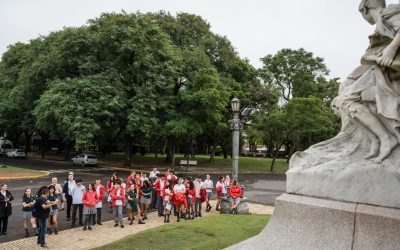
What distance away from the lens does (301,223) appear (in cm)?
486

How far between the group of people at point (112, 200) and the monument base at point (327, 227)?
25.1 ft

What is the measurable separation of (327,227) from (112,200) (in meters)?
10.1

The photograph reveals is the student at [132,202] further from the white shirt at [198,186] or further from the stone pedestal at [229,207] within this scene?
the stone pedestal at [229,207]

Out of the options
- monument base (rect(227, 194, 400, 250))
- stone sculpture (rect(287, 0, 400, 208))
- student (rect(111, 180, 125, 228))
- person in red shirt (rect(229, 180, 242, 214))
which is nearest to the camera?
monument base (rect(227, 194, 400, 250))

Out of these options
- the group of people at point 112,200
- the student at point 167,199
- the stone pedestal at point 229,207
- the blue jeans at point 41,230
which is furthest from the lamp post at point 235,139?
the blue jeans at point 41,230

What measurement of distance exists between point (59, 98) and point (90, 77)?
3007mm

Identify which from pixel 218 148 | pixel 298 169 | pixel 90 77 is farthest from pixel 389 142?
pixel 218 148

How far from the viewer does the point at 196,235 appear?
10.4 metres

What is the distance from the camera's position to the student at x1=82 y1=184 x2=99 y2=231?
12414mm

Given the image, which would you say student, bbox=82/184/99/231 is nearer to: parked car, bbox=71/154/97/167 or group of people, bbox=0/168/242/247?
group of people, bbox=0/168/242/247

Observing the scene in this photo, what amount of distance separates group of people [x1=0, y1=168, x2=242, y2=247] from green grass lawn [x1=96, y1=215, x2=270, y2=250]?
201 cm

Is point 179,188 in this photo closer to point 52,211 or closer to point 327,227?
point 52,211

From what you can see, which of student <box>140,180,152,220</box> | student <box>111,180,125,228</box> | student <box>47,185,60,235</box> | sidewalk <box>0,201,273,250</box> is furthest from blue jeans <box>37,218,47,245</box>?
student <box>140,180,152,220</box>

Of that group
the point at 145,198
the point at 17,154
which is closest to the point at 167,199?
Answer: the point at 145,198
